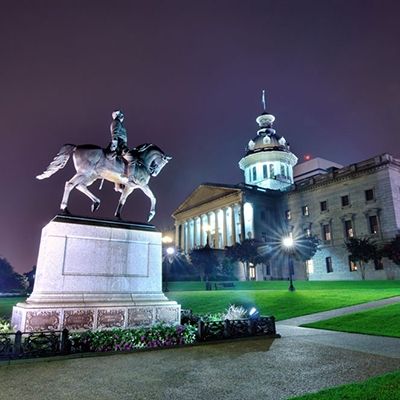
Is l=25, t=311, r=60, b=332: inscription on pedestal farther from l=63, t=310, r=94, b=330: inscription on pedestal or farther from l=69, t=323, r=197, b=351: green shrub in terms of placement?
l=69, t=323, r=197, b=351: green shrub

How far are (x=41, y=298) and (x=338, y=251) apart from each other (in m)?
59.1

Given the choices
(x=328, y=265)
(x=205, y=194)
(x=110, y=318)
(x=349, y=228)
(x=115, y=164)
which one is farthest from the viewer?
(x=205, y=194)

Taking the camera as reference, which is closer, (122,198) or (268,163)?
(122,198)

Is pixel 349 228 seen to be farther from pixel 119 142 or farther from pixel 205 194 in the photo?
pixel 119 142

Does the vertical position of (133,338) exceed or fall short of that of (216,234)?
it falls short

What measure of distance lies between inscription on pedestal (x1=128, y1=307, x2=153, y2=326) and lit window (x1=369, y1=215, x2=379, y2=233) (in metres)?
53.8

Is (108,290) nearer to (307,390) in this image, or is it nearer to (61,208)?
(61,208)

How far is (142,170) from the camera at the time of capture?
12883 millimetres

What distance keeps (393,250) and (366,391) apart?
160ft

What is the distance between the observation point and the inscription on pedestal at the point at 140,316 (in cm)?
1055

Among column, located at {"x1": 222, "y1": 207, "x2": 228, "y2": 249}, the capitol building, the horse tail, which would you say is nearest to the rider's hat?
the horse tail

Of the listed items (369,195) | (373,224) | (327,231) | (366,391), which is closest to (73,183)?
(366,391)

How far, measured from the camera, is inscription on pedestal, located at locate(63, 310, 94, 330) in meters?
9.58

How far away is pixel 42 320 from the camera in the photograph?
925cm
